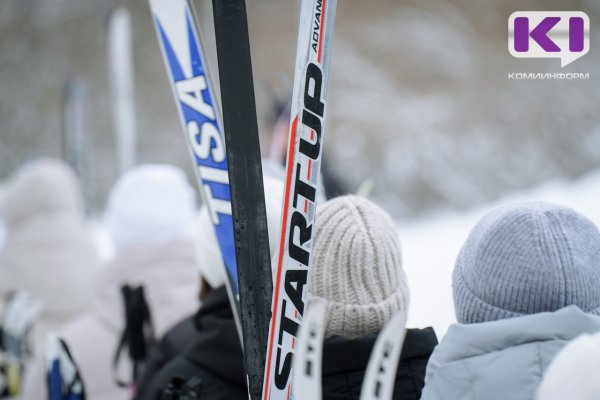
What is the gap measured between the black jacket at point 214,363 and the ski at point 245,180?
0.25 m

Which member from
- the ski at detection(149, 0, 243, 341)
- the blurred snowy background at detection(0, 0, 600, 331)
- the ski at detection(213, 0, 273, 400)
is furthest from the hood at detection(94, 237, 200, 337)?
the blurred snowy background at detection(0, 0, 600, 331)

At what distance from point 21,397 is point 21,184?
123 centimetres

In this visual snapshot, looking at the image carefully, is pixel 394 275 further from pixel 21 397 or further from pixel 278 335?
pixel 21 397

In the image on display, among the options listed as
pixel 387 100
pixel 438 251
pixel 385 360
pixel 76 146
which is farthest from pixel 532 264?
pixel 387 100

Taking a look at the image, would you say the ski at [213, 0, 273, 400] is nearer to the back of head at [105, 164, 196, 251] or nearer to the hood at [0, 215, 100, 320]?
the back of head at [105, 164, 196, 251]

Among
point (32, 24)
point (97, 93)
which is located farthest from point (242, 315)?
point (32, 24)

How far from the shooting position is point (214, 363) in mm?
1670

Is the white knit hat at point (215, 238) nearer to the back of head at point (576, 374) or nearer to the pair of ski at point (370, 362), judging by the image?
the pair of ski at point (370, 362)

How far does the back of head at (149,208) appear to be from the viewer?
3.11 metres

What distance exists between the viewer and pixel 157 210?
10.2 ft

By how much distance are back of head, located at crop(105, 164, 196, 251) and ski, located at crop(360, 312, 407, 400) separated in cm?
199

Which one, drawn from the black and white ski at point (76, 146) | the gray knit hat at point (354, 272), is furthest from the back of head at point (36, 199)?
the black and white ski at point (76, 146)

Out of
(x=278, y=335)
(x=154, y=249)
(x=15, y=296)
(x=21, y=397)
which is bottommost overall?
(x=21, y=397)

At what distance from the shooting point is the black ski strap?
8.17ft
